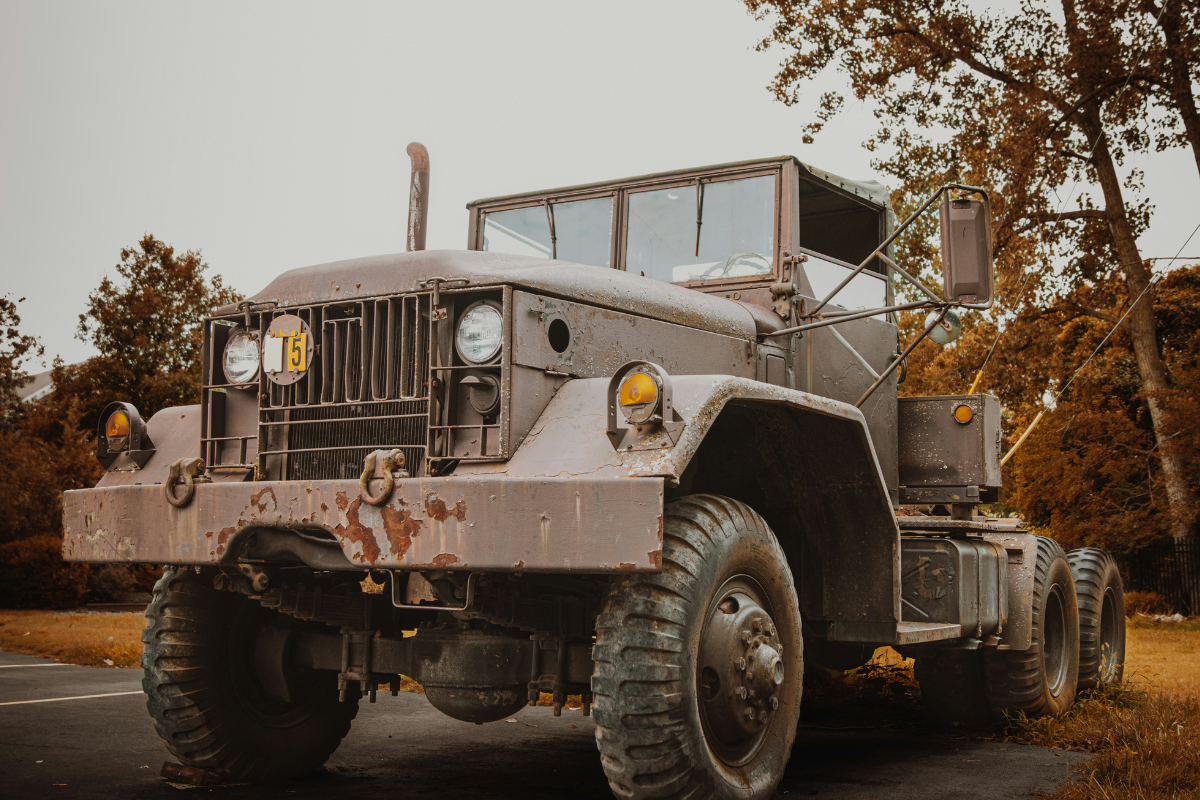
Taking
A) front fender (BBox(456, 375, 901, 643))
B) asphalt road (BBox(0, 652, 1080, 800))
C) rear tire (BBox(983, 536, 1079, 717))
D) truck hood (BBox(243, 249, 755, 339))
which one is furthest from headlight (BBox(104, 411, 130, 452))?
rear tire (BBox(983, 536, 1079, 717))

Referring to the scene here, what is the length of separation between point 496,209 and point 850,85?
46.1 ft

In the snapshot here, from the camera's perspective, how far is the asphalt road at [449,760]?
4.71 meters

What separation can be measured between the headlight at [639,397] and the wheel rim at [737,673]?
2.36 feet

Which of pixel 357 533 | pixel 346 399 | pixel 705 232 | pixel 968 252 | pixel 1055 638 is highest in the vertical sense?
pixel 705 232

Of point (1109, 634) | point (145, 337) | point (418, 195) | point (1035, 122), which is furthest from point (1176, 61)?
point (145, 337)

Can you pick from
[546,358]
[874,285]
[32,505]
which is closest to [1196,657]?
[874,285]

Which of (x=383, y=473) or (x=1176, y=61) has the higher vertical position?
(x=1176, y=61)

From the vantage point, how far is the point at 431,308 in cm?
397

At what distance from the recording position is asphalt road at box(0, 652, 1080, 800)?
471 centimetres

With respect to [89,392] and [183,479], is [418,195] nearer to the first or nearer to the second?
[183,479]

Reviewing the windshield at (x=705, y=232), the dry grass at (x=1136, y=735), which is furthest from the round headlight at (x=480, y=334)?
the dry grass at (x=1136, y=735)

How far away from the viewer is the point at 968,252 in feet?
15.9

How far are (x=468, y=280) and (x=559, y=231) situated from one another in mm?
2360

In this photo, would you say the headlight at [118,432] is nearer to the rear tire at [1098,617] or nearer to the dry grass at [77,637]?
the dry grass at [77,637]
